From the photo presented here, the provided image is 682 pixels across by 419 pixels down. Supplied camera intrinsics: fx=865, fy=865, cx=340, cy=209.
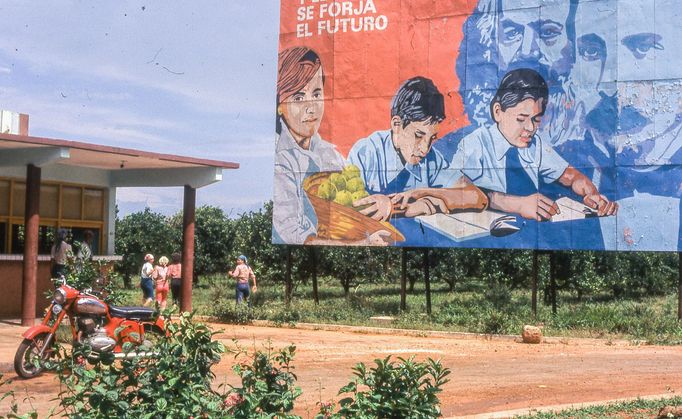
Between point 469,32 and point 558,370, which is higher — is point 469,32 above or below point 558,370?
above

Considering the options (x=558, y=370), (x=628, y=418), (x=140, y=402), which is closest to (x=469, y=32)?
(x=558, y=370)

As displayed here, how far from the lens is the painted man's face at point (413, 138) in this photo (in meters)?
19.9

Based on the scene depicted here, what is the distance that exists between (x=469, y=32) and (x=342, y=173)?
447cm

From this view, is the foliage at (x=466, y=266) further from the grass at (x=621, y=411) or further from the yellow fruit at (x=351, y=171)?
the grass at (x=621, y=411)

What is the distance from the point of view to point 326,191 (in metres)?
21.2

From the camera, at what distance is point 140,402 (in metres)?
5.32

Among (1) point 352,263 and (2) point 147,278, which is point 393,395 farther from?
(1) point 352,263

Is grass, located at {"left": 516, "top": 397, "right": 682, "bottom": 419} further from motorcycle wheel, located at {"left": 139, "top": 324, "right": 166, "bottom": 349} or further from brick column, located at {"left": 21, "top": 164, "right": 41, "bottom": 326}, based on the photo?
brick column, located at {"left": 21, "top": 164, "right": 41, "bottom": 326}

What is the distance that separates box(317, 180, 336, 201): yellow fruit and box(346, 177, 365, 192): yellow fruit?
396 mm

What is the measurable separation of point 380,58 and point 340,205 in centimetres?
364

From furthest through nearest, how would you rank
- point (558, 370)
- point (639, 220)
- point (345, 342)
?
point (639, 220)
point (345, 342)
point (558, 370)

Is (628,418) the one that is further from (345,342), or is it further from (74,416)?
(345,342)

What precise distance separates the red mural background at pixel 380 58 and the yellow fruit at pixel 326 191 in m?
0.86

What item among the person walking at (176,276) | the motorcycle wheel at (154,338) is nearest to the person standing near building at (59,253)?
the person walking at (176,276)
